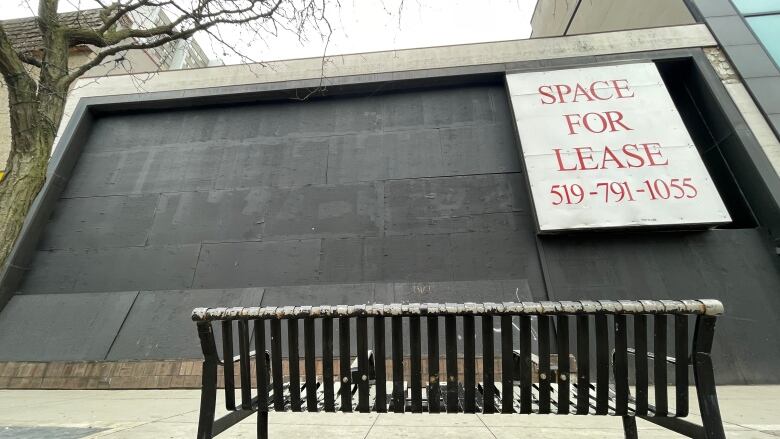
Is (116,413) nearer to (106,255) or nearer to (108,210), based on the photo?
(106,255)

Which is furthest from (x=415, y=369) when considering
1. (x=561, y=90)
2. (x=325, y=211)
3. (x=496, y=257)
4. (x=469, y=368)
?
(x=561, y=90)

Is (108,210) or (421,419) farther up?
A: (108,210)

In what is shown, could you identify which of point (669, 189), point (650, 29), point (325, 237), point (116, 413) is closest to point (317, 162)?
point (325, 237)

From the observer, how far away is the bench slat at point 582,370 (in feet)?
5.49

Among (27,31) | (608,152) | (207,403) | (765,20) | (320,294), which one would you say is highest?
(27,31)

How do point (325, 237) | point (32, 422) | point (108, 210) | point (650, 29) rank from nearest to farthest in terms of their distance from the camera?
point (32, 422)
point (325, 237)
point (108, 210)
point (650, 29)

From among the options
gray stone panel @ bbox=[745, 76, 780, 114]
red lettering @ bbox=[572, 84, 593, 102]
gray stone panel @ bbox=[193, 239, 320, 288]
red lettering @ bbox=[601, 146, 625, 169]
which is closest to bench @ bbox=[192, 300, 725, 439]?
gray stone panel @ bbox=[193, 239, 320, 288]

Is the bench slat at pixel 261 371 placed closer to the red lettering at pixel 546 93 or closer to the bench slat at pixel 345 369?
the bench slat at pixel 345 369

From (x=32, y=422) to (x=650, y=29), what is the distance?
1193cm

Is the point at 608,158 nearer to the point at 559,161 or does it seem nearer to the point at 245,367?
the point at 559,161

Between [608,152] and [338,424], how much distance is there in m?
6.60

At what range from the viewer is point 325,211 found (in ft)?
22.4

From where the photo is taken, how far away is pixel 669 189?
19.6 feet

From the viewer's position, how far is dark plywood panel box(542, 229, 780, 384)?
16.7 feet
